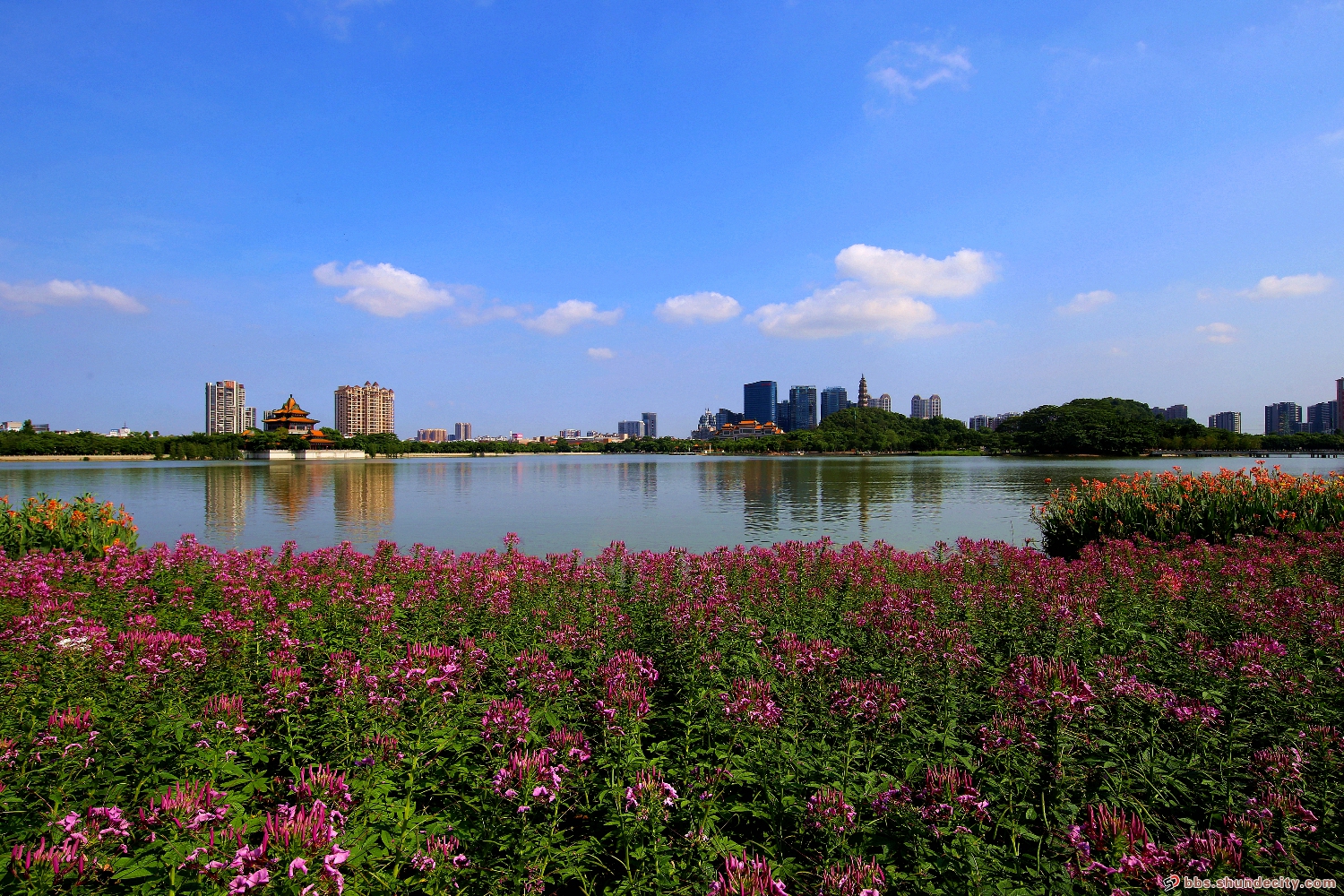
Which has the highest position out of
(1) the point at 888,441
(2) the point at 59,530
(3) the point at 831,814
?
(1) the point at 888,441

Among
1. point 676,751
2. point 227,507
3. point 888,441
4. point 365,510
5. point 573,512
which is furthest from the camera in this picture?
point 888,441

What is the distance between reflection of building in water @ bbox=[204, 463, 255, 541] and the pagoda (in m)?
71.8

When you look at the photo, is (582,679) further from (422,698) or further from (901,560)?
(901,560)

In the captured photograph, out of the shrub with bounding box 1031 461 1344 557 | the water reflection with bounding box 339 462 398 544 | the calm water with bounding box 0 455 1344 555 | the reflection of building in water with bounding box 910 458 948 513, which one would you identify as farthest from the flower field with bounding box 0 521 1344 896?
the reflection of building in water with bounding box 910 458 948 513

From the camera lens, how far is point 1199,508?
485 inches

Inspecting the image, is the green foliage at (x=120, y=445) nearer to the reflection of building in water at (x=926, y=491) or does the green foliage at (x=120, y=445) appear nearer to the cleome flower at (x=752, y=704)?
the reflection of building in water at (x=926, y=491)

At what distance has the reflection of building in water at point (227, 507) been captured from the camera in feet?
66.6

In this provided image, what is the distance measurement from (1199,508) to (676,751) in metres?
13.2

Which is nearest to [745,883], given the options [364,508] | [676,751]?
[676,751]

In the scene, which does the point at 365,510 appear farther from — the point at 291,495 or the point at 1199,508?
the point at 1199,508

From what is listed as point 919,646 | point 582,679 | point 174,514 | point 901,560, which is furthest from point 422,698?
point 174,514

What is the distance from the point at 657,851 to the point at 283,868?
54.8 inches

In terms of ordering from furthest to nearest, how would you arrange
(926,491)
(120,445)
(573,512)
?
(120,445), (926,491), (573,512)

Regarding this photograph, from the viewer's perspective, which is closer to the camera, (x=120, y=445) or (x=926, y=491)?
(x=926, y=491)
